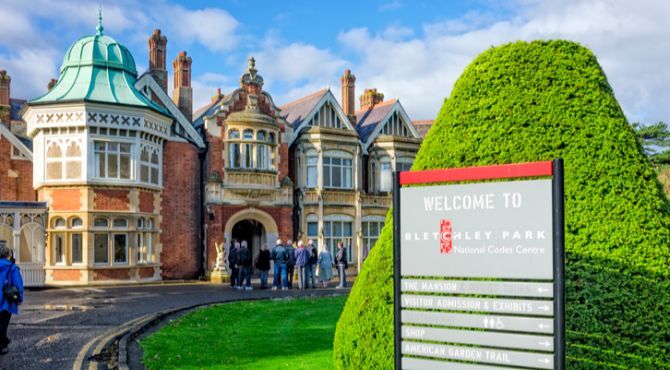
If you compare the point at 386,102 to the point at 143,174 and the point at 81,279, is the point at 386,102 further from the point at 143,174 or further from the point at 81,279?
the point at 81,279

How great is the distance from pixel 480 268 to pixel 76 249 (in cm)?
2530

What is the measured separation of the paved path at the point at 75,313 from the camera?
10.3 m

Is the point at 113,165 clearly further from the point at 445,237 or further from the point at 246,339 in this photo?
the point at 445,237

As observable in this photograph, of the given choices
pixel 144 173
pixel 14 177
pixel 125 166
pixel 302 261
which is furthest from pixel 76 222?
pixel 302 261

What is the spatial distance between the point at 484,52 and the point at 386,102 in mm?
32260

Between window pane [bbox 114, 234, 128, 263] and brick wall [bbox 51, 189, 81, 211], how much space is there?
6.76 ft

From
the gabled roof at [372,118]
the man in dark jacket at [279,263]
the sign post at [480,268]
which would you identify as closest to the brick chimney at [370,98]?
the gabled roof at [372,118]

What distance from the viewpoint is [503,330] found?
15.0 feet

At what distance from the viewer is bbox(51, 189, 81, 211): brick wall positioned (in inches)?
1053

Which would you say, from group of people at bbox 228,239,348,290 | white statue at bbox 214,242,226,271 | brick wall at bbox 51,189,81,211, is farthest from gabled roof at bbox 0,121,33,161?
group of people at bbox 228,239,348,290

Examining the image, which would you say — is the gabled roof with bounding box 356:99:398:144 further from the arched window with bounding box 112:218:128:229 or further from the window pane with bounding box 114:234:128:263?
the window pane with bounding box 114:234:128:263

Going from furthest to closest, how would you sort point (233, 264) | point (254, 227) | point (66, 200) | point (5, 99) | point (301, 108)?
point (301, 108), point (254, 227), point (5, 99), point (66, 200), point (233, 264)

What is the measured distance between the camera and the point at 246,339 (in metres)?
11.8

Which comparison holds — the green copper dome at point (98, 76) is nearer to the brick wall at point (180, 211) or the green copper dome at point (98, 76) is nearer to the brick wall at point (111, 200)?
the brick wall at point (180, 211)
